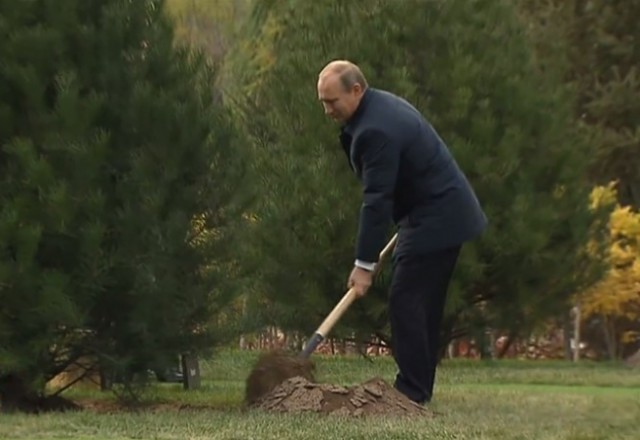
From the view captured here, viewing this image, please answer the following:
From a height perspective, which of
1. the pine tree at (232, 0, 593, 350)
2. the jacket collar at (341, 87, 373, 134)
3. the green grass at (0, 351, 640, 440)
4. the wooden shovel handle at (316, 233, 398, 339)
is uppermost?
the pine tree at (232, 0, 593, 350)

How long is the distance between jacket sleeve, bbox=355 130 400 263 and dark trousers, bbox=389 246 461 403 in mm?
446

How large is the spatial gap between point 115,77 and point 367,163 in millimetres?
1530

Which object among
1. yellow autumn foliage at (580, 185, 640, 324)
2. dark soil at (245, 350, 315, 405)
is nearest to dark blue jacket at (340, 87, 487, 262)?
dark soil at (245, 350, 315, 405)

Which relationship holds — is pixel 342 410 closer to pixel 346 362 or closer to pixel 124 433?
pixel 124 433

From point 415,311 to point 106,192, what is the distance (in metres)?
1.79

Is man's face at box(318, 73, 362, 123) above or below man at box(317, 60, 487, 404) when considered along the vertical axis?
above

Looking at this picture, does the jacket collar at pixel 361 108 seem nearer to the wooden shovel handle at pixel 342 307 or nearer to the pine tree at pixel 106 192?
the wooden shovel handle at pixel 342 307

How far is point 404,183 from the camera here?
292 inches

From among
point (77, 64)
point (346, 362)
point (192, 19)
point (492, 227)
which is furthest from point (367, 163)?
point (192, 19)

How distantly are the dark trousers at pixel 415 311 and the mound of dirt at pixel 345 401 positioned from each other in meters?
0.28

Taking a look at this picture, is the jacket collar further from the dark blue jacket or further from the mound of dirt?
the mound of dirt

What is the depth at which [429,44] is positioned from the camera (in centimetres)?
1291

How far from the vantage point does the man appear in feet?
23.3

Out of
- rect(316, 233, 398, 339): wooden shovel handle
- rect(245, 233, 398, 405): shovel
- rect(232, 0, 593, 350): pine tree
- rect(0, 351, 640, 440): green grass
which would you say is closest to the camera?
rect(0, 351, 640, 440): green grass
